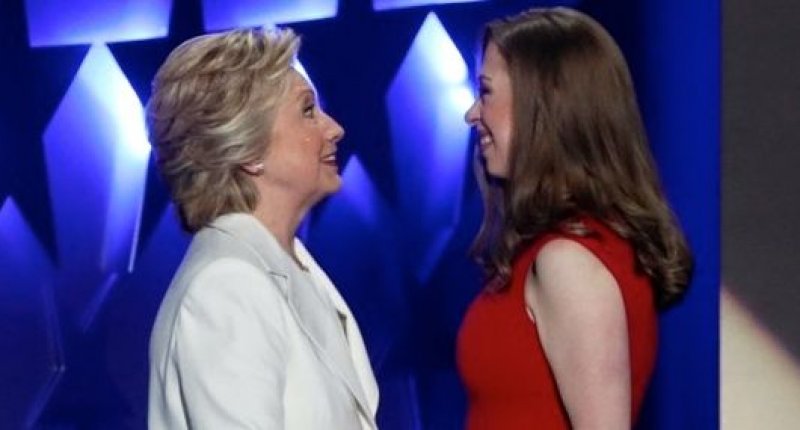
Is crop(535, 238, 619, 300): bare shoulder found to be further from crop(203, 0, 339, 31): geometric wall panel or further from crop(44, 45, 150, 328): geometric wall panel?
crop(44, 45, 150, 328): geometric wall panel

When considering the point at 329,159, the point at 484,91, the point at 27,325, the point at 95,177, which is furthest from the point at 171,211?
the point at 484,91

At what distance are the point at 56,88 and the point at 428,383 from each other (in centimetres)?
96

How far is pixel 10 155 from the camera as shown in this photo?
3240mm

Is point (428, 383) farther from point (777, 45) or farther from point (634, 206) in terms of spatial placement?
point (634, 206)

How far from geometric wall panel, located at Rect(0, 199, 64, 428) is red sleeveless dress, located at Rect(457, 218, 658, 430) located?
4.63 feet

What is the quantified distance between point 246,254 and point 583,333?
0.42 m

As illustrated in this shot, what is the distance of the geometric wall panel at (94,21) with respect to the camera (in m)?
3.24

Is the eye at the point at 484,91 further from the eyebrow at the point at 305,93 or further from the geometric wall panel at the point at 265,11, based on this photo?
the geometric wall panel at the point at 265,11

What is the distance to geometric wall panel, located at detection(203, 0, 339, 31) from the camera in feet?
10.5

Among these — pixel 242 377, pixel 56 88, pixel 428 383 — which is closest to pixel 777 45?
pixel 428 383

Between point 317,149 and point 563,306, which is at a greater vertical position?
point 317,149

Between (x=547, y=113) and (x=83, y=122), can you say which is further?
(x=83, y=122)

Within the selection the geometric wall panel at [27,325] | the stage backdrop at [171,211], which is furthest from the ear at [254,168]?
the geometric wall panel at [27,325]

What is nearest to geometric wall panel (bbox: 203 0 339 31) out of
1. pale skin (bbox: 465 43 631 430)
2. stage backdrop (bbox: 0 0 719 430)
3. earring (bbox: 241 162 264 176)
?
stage backdrop (bbox: 0 0 719 430)
